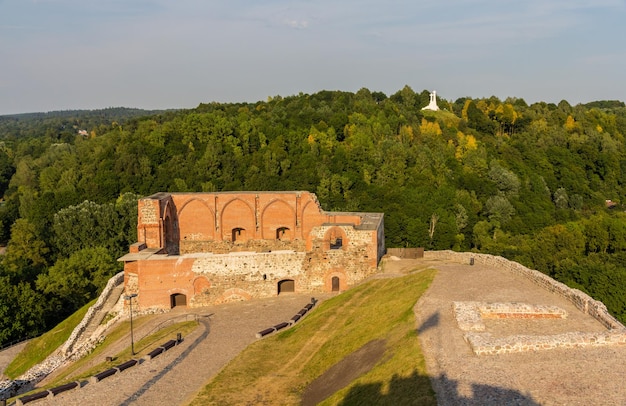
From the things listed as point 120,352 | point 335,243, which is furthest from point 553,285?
point 120,352

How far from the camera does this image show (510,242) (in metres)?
49.5

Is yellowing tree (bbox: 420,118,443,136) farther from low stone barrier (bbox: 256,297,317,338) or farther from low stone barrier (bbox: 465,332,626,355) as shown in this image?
low stone barrier (bbox: 465,332,626,355)

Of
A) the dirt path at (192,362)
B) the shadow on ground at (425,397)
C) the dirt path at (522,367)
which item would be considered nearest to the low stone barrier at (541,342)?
the dirt path at (522,367)

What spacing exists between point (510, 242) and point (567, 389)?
38.2 m

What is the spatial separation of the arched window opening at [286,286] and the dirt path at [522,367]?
32.3ft

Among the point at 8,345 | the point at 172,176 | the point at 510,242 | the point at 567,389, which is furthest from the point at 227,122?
the point at 567,389

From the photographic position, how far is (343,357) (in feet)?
60.7

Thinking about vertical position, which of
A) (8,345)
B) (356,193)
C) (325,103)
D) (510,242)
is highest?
A: (325,103)

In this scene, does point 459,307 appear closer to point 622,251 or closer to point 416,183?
point 622,251

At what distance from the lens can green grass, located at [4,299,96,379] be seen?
2817cm

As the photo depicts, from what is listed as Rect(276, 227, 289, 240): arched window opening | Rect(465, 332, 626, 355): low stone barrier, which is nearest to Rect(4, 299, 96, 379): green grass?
Rect(276, 227, 289, 240): arched window opening

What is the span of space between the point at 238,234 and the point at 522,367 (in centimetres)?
2444

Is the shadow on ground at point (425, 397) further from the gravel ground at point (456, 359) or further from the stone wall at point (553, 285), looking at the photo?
the stone wall at point (553, 285)

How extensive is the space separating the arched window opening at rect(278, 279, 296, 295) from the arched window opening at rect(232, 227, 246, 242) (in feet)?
26.4
